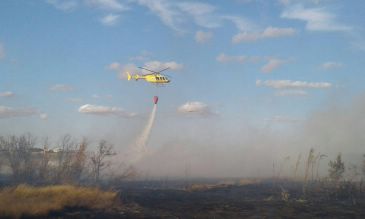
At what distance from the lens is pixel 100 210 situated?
5144 cm

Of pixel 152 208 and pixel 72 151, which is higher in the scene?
pixel 72 151

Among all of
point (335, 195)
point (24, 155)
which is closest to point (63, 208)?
point (335, 195)

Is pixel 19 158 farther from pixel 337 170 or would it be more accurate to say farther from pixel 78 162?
pixel 337 170

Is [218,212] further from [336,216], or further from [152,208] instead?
[336,216]

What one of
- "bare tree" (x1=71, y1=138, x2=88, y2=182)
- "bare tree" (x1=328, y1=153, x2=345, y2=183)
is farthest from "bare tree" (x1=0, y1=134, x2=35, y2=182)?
"bare tree" (x1=328, y1=153, x2=345, y2=183)

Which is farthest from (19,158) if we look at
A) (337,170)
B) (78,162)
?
(337,170)

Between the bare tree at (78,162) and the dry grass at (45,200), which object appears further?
the bare tree at (78,162)

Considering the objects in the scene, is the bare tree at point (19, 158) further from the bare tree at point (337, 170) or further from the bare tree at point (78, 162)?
the bare tree at point (337, 170)

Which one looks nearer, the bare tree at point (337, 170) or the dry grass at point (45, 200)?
the dry grass at point (45, 200)

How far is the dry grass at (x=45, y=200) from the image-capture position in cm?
4197

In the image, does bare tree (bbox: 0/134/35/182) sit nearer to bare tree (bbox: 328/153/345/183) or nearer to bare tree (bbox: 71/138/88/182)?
bare tree (bbox: 71/138/88/182)

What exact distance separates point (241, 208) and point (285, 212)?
636 cm

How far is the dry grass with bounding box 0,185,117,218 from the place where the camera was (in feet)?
138

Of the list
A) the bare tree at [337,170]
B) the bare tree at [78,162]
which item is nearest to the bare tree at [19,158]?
the bare tree at [78,162]
